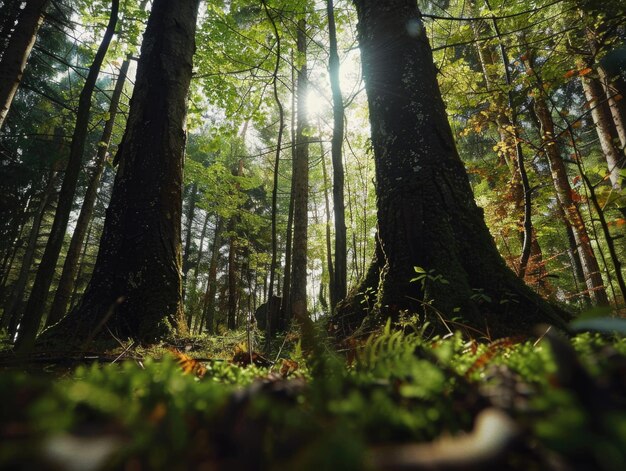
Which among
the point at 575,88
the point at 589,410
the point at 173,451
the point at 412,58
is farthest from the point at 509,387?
the point at 575,88

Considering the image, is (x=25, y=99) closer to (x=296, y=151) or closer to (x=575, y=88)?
(x=296, y=151)

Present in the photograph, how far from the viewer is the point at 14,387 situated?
55 centimetres

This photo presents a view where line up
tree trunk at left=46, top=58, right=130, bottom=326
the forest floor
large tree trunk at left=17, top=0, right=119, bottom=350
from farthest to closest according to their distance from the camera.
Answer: tree trunk at left=46, top=58, right=130, bottom=326 → large tree trunk at left=17, top=0, right=119, bottom=350 → the forest floor

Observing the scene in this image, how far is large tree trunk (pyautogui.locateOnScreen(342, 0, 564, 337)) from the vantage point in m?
2.46

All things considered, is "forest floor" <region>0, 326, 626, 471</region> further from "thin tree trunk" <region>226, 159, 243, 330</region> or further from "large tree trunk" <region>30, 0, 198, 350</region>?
"thin tree trunk" <region>226, 159, 243, 330</region>

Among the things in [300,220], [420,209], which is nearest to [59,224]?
[420,209]

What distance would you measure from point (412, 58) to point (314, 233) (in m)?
17.2

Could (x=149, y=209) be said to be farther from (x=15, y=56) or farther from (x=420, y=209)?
(x=15, y=56)

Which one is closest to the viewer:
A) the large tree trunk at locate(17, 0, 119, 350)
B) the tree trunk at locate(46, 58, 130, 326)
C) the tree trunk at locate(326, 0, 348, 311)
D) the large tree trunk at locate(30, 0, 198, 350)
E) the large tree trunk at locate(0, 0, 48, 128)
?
the large tree trunk at locate(17, 0, 119, 350)

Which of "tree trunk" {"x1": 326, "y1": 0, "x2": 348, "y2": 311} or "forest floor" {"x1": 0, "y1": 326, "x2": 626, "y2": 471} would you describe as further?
"tree trunk" {"x1": 326, "y1": 0, "x2": 348, "y2": 311}

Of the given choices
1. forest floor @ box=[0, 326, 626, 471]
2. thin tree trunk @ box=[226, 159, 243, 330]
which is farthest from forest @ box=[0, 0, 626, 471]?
thin tree trunk @ box=[226, 159, 243, 330]

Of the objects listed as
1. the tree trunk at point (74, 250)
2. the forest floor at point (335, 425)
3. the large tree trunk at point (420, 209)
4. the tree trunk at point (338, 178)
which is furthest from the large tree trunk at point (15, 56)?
the forest floor at point (335, 425)

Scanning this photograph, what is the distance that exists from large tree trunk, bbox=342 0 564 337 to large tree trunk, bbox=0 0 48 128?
19.8ft

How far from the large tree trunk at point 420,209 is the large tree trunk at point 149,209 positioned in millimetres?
1994
